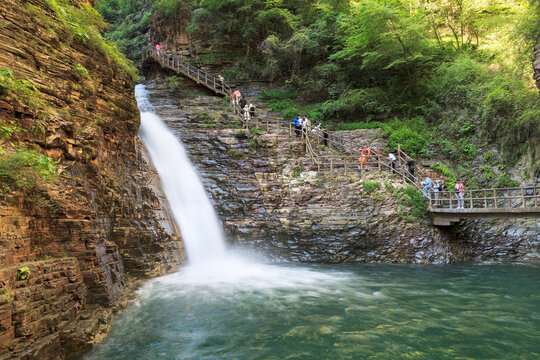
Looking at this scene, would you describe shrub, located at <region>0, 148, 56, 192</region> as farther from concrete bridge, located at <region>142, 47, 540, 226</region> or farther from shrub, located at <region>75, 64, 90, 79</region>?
concrete bridge, located at <region>142, 47, 540, 226</region>

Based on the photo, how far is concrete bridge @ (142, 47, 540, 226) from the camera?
12.5m

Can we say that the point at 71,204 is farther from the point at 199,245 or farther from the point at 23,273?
the point at 199,245

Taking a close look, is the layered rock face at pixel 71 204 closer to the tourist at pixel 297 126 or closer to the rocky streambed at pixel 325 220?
the rocky streambed at pixel 325 220

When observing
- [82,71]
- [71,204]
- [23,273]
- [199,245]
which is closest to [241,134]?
[199,245]

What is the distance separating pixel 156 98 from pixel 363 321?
20942 mm

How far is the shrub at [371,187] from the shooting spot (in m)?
14.6

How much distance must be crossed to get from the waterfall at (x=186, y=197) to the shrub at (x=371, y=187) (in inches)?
261

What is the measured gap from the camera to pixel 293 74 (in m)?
25.5

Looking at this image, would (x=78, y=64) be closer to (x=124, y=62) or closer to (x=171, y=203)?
(x=124, y=62)

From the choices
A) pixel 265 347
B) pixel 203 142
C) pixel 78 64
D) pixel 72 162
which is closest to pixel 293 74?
pixel 203 142

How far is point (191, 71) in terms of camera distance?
2623 centimetres

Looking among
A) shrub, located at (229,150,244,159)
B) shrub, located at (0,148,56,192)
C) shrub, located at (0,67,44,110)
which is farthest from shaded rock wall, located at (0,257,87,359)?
shrub, located at (229,150,244,159)

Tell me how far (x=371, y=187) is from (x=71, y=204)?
11609 millimetres

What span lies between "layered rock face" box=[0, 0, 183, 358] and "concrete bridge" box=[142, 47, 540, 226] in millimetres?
8018
